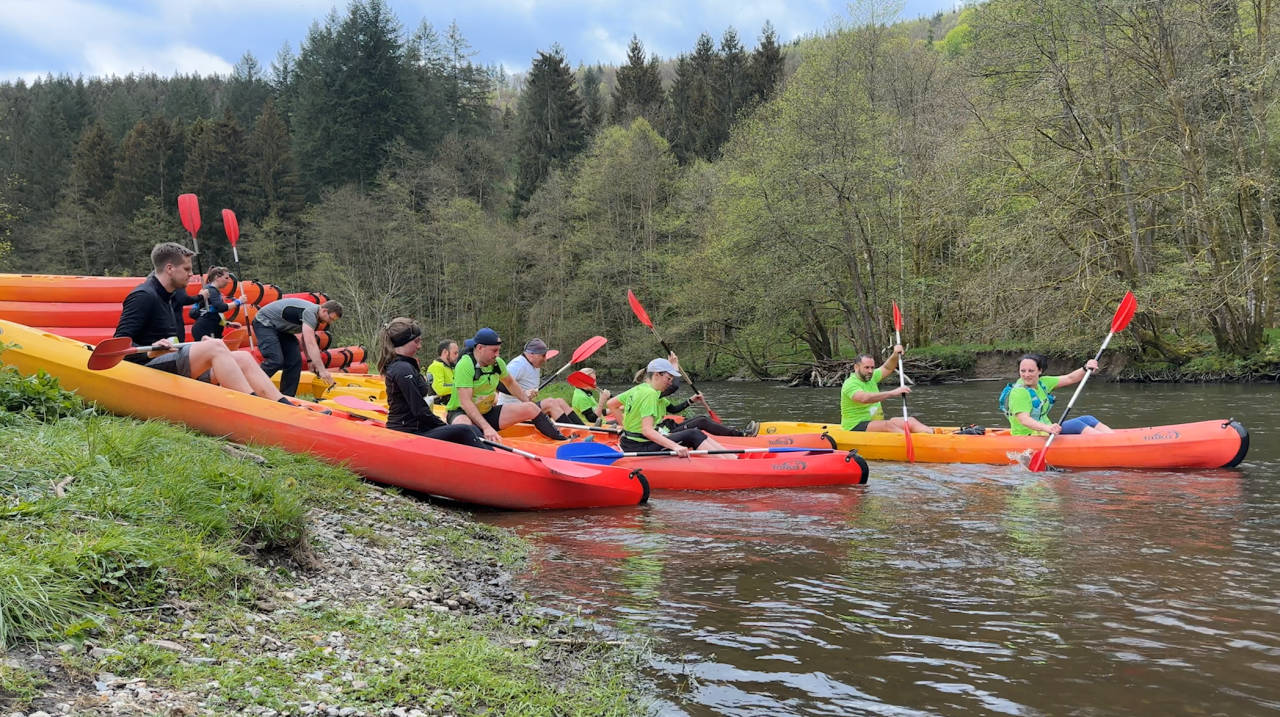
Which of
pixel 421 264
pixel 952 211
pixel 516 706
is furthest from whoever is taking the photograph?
pixel 421 264

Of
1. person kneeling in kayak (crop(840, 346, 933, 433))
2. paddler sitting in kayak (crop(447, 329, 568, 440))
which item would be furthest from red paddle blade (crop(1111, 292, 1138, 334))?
paddler sitting in kayak (crop(447, 329, 568, 440))

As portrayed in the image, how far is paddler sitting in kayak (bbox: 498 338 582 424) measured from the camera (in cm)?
995

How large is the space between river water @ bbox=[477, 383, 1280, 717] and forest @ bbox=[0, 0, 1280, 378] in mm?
12436

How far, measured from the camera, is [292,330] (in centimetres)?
928

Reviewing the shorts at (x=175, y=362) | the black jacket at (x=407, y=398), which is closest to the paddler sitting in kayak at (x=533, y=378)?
the black jacket at (x=407, y=398)

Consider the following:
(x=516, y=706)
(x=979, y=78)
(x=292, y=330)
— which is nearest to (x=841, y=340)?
(x=979, y=78)

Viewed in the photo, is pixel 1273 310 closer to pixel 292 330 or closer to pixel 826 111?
pixel 826 111

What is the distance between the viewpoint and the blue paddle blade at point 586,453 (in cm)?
810

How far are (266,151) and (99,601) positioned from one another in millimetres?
44773

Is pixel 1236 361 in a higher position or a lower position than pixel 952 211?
lower

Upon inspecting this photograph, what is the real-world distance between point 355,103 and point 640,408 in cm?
4077

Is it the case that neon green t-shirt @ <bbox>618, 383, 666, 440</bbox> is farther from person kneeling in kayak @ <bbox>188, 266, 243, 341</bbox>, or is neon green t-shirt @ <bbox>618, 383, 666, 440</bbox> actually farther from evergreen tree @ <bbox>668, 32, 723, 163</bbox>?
evergreen tree @ <bbox>668, 32, 723, 163</bbox>

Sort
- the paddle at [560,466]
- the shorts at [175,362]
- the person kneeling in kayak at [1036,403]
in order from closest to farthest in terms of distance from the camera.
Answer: the shorts at [175,362]
the paddle at [560,466]
the person kneeling in kayak at [1036,403]

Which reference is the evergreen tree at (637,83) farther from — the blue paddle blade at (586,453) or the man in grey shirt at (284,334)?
the blue paddle blade at (586,453)
